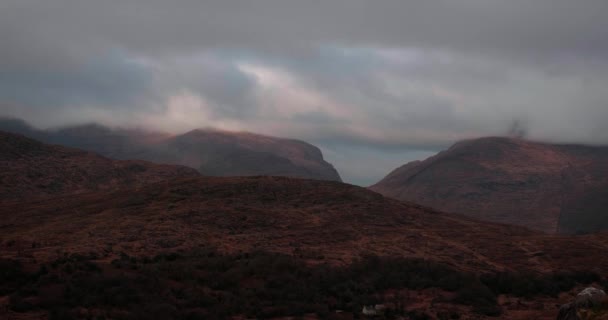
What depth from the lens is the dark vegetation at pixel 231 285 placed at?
79.8 feet

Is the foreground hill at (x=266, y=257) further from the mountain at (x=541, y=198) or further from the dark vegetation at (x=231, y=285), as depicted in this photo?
the mountain at (x=541, y=198)

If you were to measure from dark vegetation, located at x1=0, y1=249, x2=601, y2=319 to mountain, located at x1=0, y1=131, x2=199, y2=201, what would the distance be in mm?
51591

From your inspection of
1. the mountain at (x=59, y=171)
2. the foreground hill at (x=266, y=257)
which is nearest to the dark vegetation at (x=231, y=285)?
the foreground hill at (x=266, y=257)

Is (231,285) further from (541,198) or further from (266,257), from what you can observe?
(541,198)

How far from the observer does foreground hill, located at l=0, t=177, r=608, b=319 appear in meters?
26.6

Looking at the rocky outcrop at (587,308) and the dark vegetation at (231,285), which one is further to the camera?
the dark vegetation at (231,285)

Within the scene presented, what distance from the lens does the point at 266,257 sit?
37344mm

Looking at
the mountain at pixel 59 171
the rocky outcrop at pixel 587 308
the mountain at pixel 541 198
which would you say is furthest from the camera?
the mountain at pixel 541 198

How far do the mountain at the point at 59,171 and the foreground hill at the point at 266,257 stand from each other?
14987 mm

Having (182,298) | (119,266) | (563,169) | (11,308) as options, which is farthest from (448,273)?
(563,169)

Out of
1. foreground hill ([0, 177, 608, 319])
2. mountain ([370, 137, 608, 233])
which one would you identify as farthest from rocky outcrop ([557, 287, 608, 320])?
mountain ([370, 137, 608, 233])

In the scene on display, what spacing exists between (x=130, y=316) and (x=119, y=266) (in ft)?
31.6

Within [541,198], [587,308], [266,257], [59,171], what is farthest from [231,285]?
[541,198]

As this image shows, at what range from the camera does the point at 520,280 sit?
3712 cm
